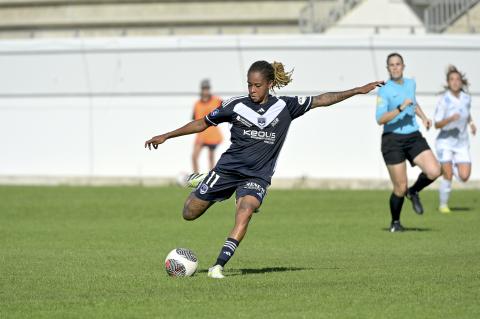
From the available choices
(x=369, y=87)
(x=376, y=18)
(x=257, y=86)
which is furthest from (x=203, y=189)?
(x=376, y=18)

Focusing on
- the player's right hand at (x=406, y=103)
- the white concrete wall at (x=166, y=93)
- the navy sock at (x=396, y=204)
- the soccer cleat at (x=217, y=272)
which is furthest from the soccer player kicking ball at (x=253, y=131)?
the white concrete wall at (x=166, y=93)

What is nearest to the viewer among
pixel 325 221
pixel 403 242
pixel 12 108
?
pixel 403 242

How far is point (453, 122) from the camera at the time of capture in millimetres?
20766

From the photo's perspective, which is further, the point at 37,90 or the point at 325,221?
the point at 37,90

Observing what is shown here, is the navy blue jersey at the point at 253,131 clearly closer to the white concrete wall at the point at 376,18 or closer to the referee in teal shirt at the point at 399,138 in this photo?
the referee in teal shirt at the point at 399,138

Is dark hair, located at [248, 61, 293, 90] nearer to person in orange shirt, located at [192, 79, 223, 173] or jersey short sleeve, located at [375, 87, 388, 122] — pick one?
jersey short sleeve, located at [375, 87, 388, 122]

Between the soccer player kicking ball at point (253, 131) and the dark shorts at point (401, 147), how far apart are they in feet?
16.1

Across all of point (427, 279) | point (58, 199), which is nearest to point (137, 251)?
point (427, 279)

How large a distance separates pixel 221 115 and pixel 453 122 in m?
9.93

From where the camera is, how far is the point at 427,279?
1110 cm

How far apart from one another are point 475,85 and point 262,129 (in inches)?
659

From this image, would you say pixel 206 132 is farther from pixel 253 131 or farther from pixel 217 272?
pixel 217 272

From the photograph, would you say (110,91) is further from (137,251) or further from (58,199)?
(137,251)

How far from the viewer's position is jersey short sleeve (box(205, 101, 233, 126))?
11578mm
